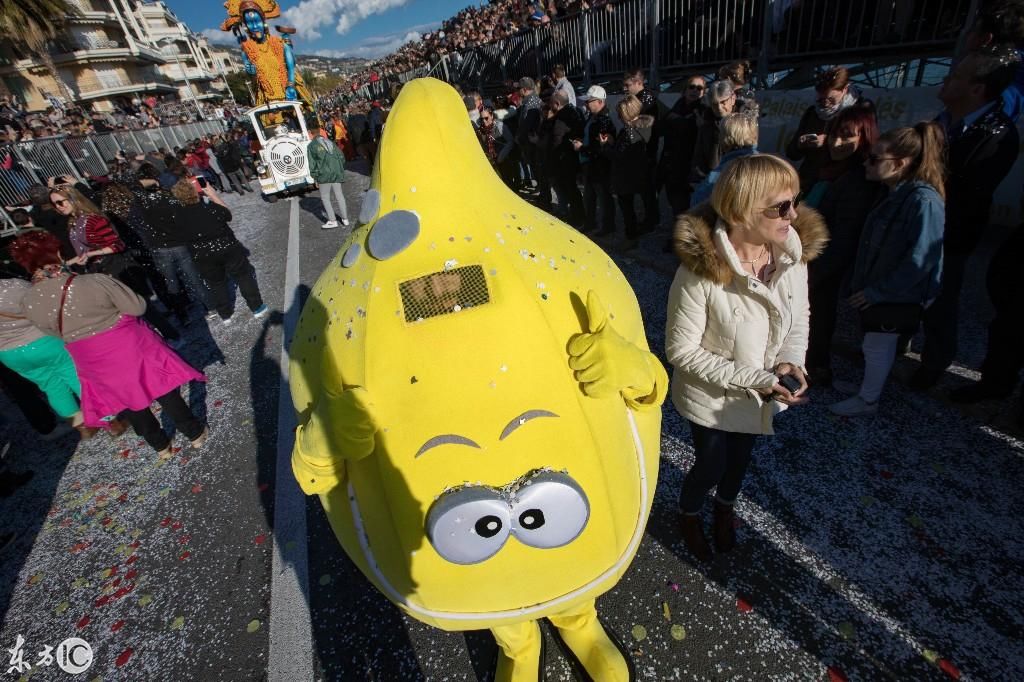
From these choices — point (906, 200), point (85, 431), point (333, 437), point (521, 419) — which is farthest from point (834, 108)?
point (85, 431)

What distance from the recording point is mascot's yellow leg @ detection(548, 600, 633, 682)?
2.02m

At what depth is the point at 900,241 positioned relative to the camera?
105 inches

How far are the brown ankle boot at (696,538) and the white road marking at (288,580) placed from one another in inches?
81.6

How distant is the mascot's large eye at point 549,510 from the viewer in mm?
1449

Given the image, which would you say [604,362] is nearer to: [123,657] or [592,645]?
[592,645]

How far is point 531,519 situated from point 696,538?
1524 millimetres

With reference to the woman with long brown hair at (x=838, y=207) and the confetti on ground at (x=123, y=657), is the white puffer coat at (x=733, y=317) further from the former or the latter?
the confetti on ground at (x=123, y=657)

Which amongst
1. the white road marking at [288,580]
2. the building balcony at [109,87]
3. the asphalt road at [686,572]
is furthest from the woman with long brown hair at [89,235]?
the building balcony at [109,87]

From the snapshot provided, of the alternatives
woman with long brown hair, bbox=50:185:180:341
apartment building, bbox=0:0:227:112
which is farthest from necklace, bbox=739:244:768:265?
apartment building, bbox=0:0:227:112

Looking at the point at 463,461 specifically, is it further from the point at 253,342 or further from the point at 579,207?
the point at 579,207

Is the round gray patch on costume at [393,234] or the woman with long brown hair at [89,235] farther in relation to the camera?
the woman with long brown hair at [89,235]

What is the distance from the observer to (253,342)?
5.62 metres

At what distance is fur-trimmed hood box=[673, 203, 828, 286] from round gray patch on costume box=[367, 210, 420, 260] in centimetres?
107

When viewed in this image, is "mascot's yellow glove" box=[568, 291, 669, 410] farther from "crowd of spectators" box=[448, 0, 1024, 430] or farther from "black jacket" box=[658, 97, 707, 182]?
"black jacket" box=[658, 97, 707, 182]
